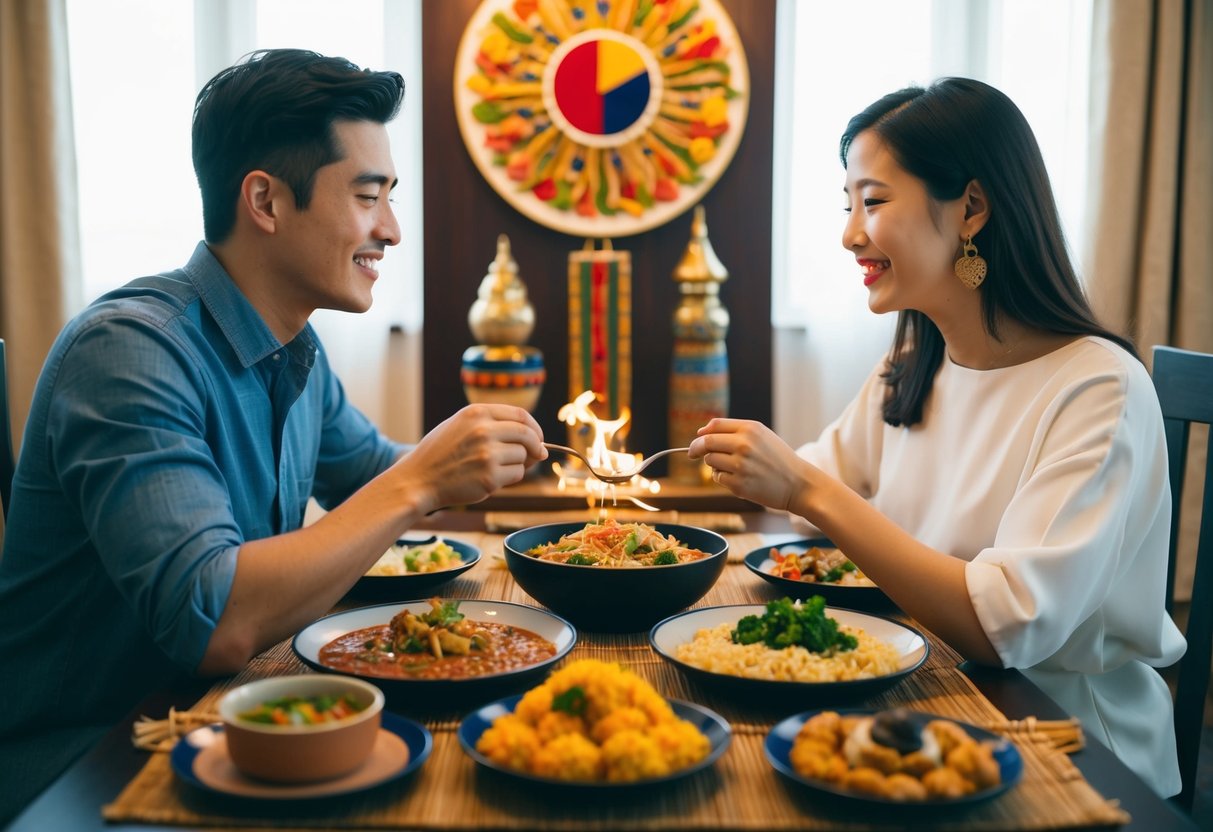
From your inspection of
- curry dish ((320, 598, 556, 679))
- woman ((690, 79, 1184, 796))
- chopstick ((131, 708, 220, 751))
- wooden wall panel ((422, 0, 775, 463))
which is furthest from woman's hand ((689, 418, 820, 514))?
wooden wall panel ((422, 0, 775, 463))

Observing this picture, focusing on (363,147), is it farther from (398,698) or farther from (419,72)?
(419,72)

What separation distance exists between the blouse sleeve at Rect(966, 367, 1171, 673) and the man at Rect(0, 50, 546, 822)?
0.66 meters

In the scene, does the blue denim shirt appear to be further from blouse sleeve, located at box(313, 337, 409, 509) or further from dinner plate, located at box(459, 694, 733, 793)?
dinner plate, located at box(459, 694, 733, 793)

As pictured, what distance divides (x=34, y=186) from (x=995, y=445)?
306 cm

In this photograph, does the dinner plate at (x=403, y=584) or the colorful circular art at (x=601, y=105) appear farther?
the colorful circular art at (x=601, y=105)

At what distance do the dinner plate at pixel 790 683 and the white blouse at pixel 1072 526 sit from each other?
0.37 feet

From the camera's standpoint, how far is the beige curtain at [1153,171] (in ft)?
11.7

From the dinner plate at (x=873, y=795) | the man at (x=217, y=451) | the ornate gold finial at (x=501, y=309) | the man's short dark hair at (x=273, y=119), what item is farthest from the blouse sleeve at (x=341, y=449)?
the dinner plate at (x=873, y=795)

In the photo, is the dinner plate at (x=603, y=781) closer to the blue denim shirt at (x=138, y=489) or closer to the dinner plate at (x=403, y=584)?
the blue denim shirt at (x=138, y=489)

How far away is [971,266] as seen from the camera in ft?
6.07

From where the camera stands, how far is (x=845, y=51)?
377 centimetres

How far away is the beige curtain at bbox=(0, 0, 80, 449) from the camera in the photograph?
11.3 feet

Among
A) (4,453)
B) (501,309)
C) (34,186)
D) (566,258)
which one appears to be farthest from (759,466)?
(34,186)

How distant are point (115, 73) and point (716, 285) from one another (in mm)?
2125
